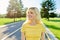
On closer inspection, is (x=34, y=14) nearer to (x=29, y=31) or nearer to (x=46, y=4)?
(x=29, y=31)

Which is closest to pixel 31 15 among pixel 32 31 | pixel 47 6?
pixel 32 31

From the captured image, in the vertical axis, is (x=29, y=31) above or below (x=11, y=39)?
above

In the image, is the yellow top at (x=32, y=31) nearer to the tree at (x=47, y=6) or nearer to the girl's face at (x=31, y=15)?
the girl's face at (x=31, y=15)

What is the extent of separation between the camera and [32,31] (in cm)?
352

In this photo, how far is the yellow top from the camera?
3.49 meters

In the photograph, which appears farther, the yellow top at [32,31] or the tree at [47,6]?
the tree at [47,6]

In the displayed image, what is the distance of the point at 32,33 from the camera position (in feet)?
11.5

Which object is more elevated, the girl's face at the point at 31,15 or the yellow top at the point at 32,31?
the girl's face at the point at 31,15

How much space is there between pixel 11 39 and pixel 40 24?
28.8ft

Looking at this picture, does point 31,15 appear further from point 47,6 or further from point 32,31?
point 47,6

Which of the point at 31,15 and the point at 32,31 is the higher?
the point at 31,15

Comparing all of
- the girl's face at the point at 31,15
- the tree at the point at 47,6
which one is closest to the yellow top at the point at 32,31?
the girl's face at the point at 31,15

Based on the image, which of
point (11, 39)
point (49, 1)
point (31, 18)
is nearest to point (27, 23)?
point (31, 18)

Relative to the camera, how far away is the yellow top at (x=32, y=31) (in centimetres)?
349
